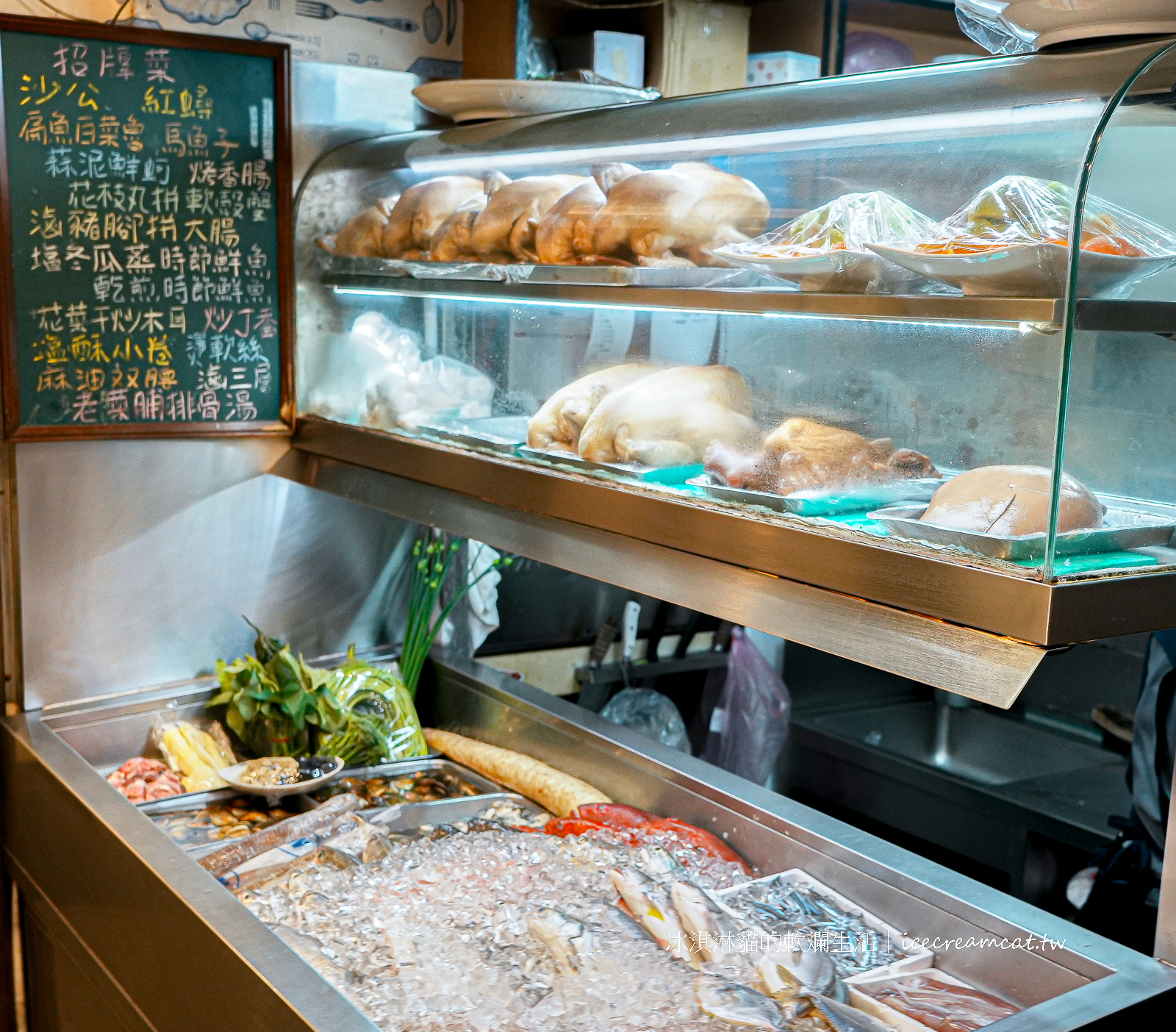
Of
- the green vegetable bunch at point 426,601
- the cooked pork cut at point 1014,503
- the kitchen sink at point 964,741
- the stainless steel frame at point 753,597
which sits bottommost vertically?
the kitchen sink at point 964,741

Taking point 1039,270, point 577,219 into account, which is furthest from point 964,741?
point 1039,270

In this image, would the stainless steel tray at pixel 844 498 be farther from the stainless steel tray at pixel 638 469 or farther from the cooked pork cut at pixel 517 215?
the cooked pork cut at pixel 517 215

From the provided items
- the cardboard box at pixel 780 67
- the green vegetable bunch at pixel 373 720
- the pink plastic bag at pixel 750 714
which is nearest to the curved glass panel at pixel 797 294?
the green vegetable bunch at pixel 373 720

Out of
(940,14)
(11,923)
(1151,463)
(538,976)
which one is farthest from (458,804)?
(940,14)

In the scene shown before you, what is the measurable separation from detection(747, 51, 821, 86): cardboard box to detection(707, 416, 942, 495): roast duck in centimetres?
159

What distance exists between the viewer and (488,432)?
7.11ft

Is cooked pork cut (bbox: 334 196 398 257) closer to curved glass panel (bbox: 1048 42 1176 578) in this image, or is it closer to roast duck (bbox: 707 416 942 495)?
roast duck (bbox: 707 416 942 495)

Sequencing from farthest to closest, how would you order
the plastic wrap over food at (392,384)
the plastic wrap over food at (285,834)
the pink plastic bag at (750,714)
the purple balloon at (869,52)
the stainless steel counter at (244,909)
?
the pink plastic bag at (750,714) → the purple balloon at (869,52) → the plastic wrap over food at (392,384) → the plastic wrap over food at (285,834) → the stainless steel counter at (244,909)

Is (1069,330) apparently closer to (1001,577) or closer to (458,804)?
(1001,577)

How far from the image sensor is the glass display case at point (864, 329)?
49.7 inches

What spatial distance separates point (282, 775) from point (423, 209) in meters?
1.16

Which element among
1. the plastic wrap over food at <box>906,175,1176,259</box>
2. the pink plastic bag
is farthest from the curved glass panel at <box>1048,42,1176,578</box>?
the pink plastic bag

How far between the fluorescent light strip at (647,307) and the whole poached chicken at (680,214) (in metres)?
0.08

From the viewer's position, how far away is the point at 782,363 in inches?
63.4
